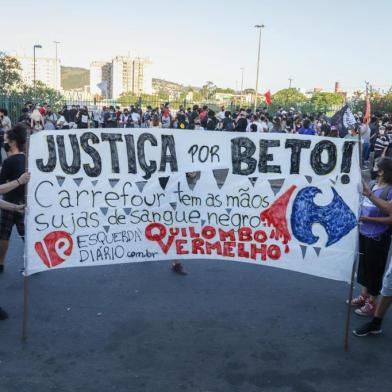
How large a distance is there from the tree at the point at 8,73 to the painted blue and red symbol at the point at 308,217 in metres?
26.8

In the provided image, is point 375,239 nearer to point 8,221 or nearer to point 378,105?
point 8,221

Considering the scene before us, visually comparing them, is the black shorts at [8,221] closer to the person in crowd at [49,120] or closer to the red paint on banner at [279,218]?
the red paint on banner at [279,218]

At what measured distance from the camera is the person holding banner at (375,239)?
465 cm

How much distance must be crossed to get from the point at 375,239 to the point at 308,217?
0.81 metres

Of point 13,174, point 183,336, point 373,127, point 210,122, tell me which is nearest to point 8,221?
point 13,174

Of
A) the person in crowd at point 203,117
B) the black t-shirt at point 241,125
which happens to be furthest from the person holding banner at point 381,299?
the person in crowd at point 203,117

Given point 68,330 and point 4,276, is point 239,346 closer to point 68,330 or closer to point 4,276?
point 68,330

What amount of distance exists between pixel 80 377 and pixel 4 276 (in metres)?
2.55

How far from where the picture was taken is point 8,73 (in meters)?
28.5

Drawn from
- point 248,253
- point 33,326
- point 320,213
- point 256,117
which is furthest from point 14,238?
point 256,117

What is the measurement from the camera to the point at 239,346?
4.35 metres

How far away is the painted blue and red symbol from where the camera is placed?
439cm

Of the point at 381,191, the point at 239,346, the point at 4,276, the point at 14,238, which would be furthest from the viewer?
the point at 14,238

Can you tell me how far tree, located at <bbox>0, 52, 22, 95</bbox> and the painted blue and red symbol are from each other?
26841mm
